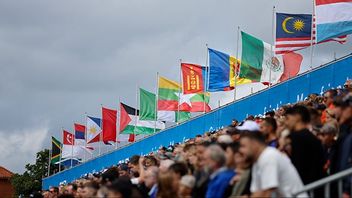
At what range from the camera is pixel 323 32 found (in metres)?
20.9

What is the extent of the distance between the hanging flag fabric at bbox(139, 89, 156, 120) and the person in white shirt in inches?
1221

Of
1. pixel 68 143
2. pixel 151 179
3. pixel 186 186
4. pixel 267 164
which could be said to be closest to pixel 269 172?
pixel 267 164

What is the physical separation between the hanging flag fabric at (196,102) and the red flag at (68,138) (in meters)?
14.3

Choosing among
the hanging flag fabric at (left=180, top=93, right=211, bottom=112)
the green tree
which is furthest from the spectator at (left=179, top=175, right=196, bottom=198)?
the green tree

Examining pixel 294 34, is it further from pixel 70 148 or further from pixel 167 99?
pixel 70 148

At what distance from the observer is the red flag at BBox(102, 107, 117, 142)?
135 feet

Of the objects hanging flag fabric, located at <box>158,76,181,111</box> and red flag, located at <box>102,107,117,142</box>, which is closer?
hanging flag fabric, located at <box>158,76,181,111</box>

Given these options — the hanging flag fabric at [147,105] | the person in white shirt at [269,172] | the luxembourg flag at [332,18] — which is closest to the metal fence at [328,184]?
the person in white shirt at [269,172]

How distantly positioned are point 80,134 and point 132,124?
7.16 metres

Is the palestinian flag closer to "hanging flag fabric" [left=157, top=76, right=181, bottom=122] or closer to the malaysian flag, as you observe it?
"hanging flag fabric" [left=157, top=76, right=181, bottom=122]

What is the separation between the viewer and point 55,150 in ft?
164

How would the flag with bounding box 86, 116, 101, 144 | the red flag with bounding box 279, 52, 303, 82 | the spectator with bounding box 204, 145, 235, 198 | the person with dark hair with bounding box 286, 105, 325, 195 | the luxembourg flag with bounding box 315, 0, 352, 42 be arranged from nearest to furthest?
1. the person with dark hair with bounding box 286, 105, 325, 195
2. the spectator with bounding box 204, 145, 235, 198
3. the luxembourg flag with bounding box 315, 0, 352, 42
4. the red flag with bounding box 279, 52, 303, 82
5. the flag with bounding box 86, 116, 101, 144

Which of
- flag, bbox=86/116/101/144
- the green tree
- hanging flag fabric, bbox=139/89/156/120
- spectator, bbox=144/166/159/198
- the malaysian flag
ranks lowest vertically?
the green tree

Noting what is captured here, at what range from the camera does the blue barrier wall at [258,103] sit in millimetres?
20344
